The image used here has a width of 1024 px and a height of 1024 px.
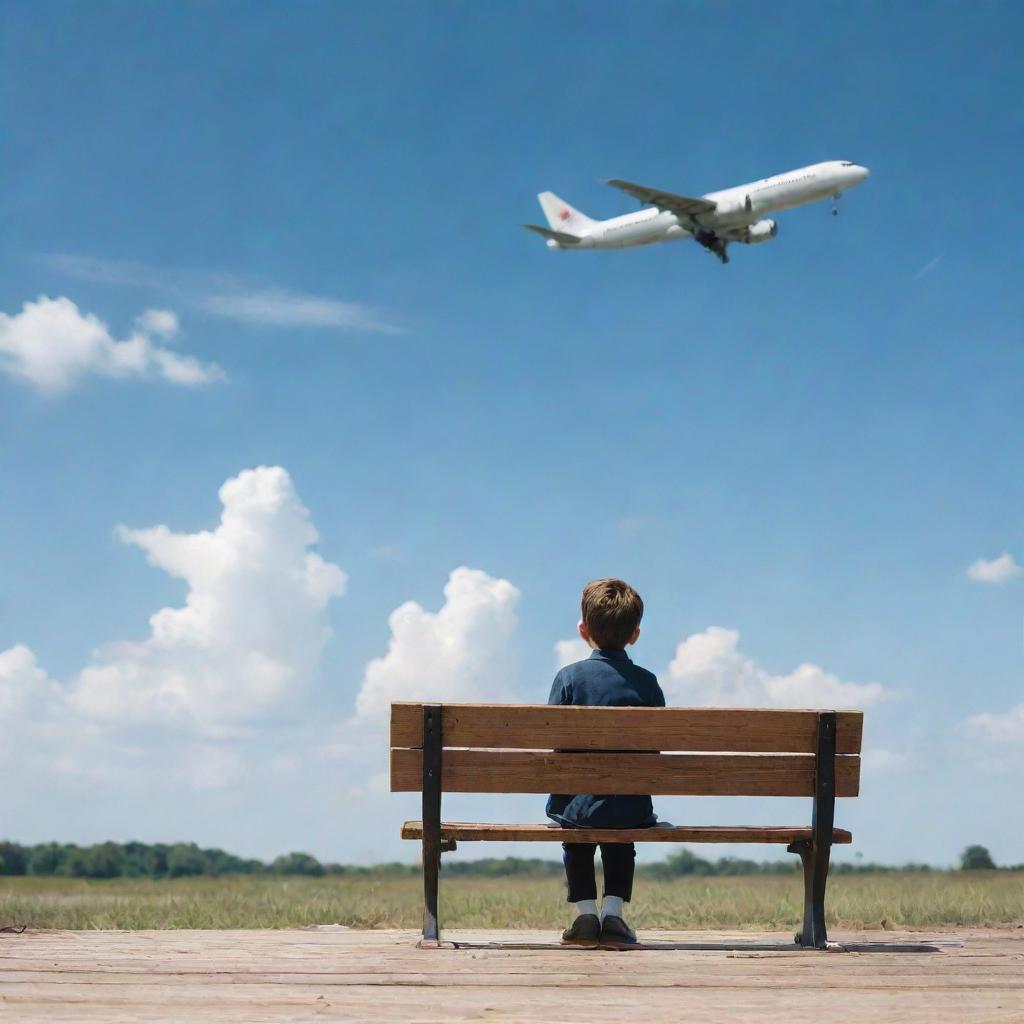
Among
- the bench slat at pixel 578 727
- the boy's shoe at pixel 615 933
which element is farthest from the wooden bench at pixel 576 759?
the boy's shoe at pixel 615 933

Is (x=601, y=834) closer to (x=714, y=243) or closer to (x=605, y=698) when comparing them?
(x=605, y=698)

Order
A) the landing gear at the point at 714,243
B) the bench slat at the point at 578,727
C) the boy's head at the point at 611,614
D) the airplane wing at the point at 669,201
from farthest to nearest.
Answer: the landing gear at the point at 714,243 → the airplane wing at the point at 669,201 → the boy's head at the point at 611,614 → the bench slat at the point at 578,727

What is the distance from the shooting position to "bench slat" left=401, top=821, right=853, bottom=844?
5.23 m

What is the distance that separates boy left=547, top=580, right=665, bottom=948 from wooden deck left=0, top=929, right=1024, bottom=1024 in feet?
1.03

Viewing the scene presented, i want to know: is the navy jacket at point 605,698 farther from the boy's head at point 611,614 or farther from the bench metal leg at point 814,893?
the bench metal leg at point 814,893

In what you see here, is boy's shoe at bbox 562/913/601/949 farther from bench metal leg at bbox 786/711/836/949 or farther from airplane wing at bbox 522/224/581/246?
airplane wing at bbox 522/224/581/246

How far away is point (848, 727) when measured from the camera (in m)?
5.42

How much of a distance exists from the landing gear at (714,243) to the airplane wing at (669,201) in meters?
0.99

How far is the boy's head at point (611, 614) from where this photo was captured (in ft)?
18.1

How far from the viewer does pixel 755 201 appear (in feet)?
137

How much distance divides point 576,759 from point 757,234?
4020 cm

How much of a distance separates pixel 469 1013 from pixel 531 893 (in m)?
6.42

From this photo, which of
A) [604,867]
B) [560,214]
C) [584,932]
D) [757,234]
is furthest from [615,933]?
[560,214]

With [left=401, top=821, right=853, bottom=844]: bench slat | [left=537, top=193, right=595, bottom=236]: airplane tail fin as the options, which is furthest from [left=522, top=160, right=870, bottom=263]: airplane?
[left=401, top=821, right=853, bottom=844]: bench slat
